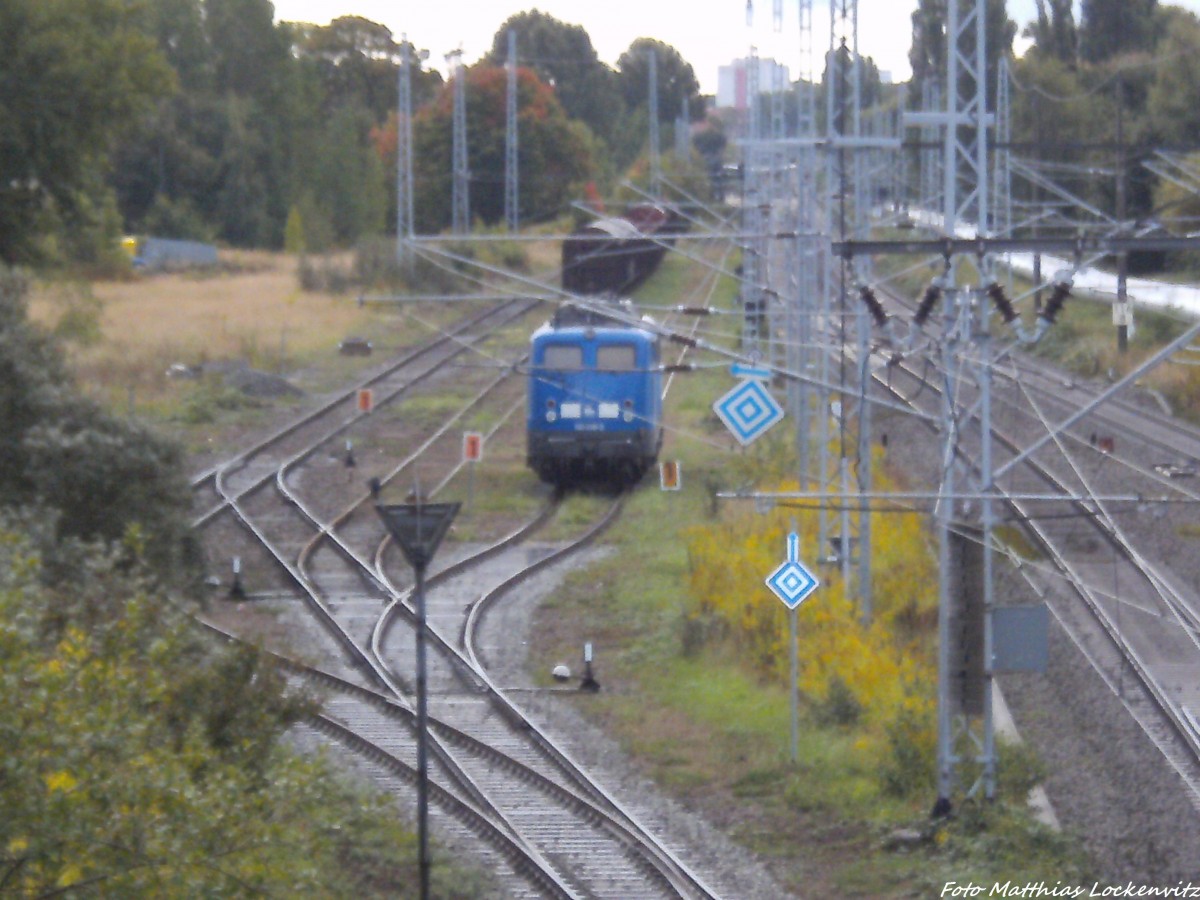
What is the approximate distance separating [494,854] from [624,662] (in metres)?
4.44

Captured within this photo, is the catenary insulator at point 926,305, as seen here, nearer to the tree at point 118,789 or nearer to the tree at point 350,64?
the tree at point 118,789

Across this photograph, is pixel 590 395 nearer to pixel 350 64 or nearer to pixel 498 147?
pixel 498 147

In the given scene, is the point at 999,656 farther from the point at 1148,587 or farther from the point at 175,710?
the point at 1148,587

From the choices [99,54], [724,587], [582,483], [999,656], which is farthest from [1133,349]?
[999,656]

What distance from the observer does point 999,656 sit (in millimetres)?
9523

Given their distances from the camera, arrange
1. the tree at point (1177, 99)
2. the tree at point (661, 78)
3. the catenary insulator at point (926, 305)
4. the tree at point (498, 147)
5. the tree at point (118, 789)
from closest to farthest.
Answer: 1. the tree at point (118, 789)
2. the catenary insulator at point (926, 305)
3. the tree at point (1177, 99)
4. the tree at point (498, 147)
5. the tree at point (661, 78)

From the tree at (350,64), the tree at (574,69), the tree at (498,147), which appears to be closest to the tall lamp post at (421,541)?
the tree at (498,147)

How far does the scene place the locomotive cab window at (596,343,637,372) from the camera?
66.4ft

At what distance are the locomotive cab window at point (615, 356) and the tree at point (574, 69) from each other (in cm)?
4462

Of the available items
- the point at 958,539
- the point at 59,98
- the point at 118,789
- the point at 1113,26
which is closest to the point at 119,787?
the point at 118,789

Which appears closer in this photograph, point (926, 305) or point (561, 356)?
point (926, 305)

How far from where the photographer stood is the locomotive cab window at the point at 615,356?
66.4ft

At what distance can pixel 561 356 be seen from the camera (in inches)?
808

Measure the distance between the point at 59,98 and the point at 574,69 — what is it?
1706 inches
